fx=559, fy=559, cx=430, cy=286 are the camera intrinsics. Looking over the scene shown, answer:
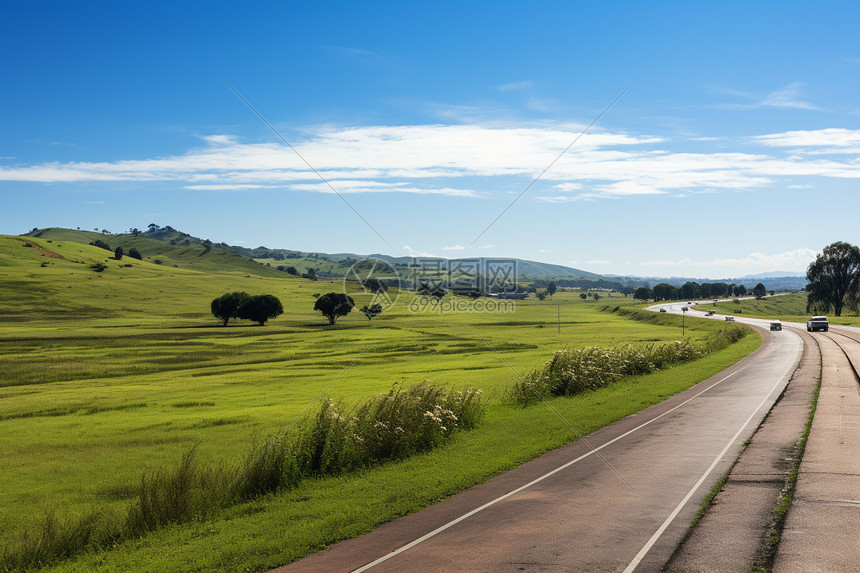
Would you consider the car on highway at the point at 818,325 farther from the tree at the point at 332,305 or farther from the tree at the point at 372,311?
the tree at the point at 332,305

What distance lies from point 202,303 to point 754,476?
150m

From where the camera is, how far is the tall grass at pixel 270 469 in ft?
45.2

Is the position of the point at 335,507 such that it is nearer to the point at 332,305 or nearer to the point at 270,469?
the point at 270,469

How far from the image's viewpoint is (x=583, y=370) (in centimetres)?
3647

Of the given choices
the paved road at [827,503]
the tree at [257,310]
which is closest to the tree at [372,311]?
the tree at [257,310]

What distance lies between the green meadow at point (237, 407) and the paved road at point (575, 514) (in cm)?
107

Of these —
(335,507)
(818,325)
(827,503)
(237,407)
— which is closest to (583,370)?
(827,503)

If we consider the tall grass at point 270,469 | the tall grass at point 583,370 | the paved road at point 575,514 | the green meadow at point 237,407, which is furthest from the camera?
the tall grass at point 583,370

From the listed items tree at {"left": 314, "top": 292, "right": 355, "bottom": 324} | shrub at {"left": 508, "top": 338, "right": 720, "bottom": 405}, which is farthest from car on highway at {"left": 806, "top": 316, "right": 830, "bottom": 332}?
tree at {"left": 314, "top": 292, "right": 355, "bottom": 324}

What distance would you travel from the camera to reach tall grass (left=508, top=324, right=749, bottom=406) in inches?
1336

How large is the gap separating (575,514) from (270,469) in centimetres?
954

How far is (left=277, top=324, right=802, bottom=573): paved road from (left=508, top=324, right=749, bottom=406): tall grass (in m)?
9.40

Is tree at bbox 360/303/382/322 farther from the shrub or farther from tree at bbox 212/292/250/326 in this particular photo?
the shrub

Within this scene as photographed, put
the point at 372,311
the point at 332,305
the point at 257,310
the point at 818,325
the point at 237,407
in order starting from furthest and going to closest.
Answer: the point at 372,311, the point at 257,310, the point at 332,305, the point at 818,325, the point at 237,407
